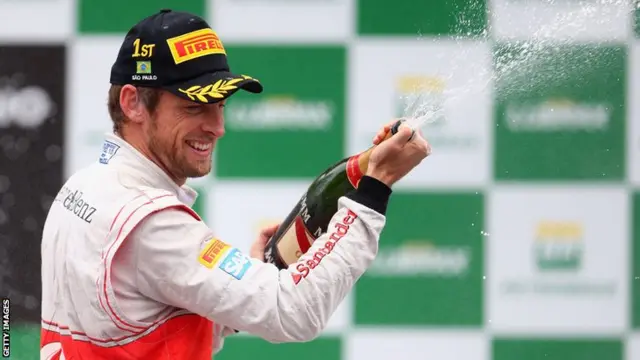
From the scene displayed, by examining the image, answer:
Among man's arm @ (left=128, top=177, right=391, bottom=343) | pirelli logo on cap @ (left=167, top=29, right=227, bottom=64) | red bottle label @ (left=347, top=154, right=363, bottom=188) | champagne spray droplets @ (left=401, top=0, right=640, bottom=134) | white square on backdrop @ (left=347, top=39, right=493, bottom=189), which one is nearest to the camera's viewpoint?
man's arm @ (left=128, top=177, right=391, bottom=343)

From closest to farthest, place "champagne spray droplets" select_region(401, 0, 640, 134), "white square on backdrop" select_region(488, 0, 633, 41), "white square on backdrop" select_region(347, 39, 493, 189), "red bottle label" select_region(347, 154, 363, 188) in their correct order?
"red bottle label" select_region(347, 154, 363, 188) < "champagne spray droplets" select_region(401, 0, 640, 134) < "white square on backdrop" select_region(488, 0, 633, 41) < "white square on backdrop" select_region(347, 39, 493, 189)

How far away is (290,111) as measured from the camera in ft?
11.9

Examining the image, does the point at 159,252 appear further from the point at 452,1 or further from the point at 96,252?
the point at 452,1

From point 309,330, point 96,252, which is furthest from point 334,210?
point 96,252

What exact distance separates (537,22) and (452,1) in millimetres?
297

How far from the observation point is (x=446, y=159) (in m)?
3.60

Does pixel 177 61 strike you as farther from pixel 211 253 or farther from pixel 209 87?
pixel 211 253

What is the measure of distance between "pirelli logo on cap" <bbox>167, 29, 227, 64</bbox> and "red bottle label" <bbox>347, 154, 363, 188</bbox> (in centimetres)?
33

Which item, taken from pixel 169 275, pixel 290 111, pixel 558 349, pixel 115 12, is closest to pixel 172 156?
pixel 169 275

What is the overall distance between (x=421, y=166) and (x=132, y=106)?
191cm

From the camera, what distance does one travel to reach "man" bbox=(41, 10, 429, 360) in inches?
64.8

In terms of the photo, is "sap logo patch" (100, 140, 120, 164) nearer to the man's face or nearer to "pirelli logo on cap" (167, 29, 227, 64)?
the man's face

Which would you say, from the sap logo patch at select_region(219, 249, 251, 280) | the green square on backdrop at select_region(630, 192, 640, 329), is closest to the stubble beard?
the sap logo patch at select_region(219, 249, 251, 280)

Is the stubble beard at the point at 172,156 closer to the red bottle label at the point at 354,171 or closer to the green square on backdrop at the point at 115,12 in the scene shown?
the red bottle label at the point at 354,171
